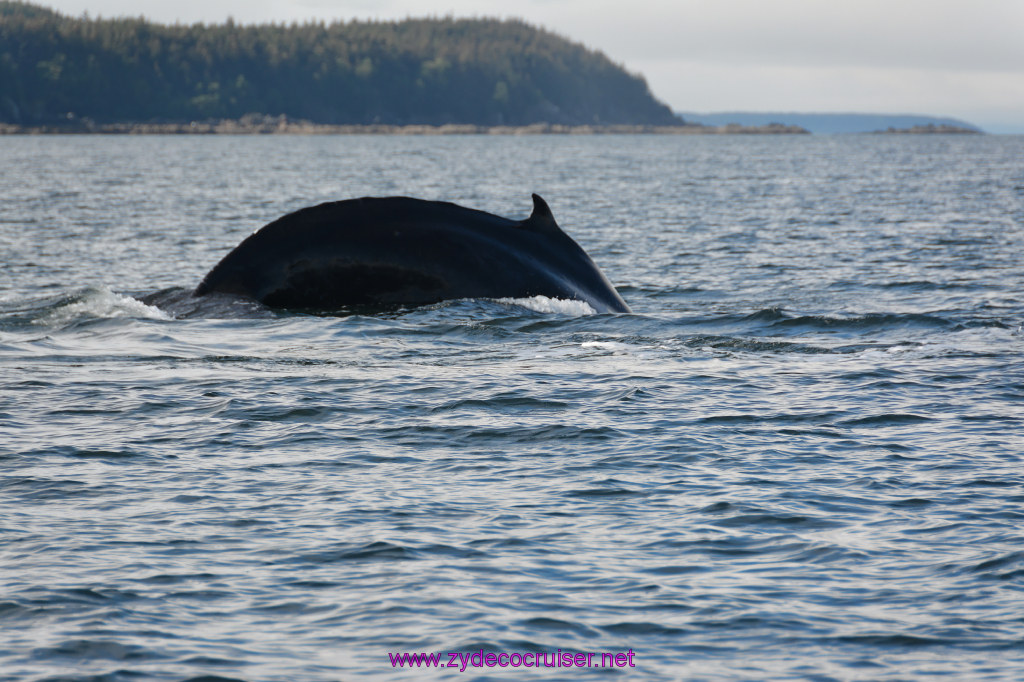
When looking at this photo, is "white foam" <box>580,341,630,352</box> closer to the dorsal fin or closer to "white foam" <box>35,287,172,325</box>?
the dorsal fin

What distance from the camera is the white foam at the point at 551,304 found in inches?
539

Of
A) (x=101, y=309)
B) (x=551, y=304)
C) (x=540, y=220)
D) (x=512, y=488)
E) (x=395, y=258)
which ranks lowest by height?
(x=512, y=488)

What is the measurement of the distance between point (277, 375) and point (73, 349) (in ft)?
8.93

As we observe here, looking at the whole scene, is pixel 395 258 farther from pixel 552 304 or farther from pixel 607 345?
pixel 607 345

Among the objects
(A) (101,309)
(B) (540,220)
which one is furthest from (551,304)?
(A) (101,309)

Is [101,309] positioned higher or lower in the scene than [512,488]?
higher

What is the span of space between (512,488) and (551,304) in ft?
19.1

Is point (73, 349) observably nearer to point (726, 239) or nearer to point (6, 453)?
point (6, 453)

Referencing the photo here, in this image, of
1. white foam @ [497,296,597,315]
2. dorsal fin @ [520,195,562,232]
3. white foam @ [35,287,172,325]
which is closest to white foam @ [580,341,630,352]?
white foam @ [497,296,597,315]

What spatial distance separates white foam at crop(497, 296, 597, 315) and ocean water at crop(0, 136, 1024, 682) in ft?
0.13

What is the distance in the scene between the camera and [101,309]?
15008 millimetres

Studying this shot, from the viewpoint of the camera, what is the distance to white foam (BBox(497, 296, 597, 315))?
1368cm

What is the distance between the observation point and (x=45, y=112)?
19788 cm

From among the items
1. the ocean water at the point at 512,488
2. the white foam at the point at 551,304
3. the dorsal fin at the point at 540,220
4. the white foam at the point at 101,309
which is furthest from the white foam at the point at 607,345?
the white foam at the point at 101,309
